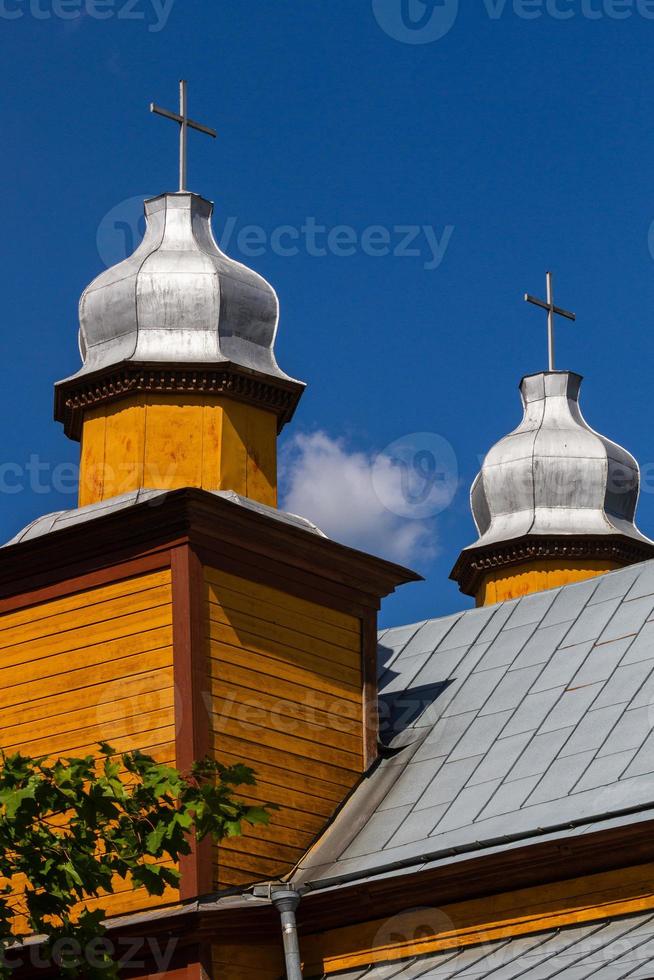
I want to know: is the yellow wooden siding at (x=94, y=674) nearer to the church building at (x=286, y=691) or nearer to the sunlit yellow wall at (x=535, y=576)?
the church building at (x=286, y=691)

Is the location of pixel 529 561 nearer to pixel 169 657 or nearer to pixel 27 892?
pixel 169 657

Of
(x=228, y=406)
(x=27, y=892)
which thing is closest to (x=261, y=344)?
(x=228, y=406)

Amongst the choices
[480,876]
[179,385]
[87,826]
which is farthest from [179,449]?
[87,826]

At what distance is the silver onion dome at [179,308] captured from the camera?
892 inches

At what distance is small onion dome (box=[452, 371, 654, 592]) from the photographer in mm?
29641

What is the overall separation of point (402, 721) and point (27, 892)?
8529mm

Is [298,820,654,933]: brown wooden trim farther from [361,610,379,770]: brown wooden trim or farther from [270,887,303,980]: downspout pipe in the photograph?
[361,610,379,770]: brown wooden trim

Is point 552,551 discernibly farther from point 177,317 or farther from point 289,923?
point 289,923

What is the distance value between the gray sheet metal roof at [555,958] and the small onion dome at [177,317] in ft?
23.6

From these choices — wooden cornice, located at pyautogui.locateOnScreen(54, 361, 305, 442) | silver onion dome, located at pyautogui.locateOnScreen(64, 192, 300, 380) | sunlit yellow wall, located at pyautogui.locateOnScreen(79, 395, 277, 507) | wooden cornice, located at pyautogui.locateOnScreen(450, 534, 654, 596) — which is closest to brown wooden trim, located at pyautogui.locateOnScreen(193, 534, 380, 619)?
sunlit yellow wall, located at pyautogui.locateOnScreen(79, 395, 277, 507)

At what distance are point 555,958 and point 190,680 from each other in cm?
476

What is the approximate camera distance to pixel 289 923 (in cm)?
1838

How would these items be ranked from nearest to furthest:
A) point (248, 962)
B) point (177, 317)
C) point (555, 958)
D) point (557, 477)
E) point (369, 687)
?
point (555, 958) < point (248, 962) < point (369, 687) < point (177, 317) < point (557, 477)

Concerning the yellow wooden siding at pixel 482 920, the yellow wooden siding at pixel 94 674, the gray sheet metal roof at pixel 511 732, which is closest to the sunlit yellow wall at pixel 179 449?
the yellow wooden siding at pixel 94 674
